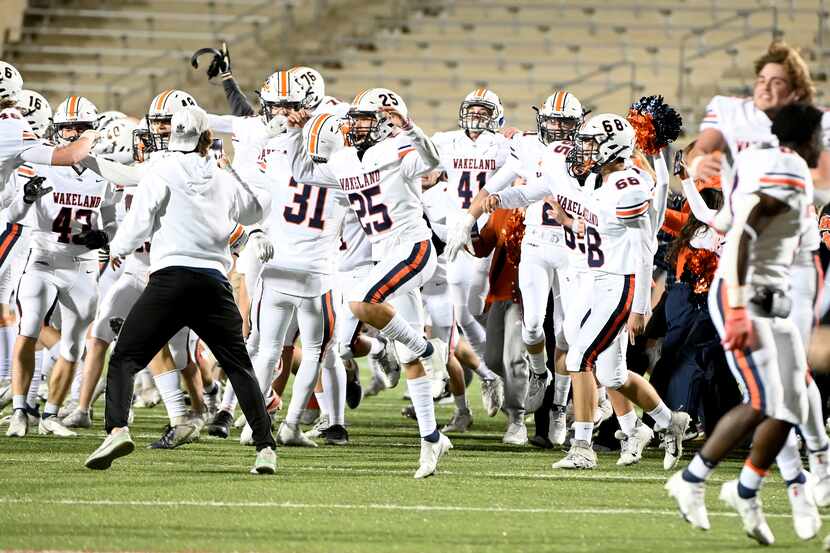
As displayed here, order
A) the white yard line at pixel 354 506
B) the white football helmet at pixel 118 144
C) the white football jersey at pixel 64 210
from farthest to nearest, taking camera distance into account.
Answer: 1. the white football helmet at pixel 118 144
2. the white football jersey at pixel 64 210
3. the white yard line at pixel 354 506

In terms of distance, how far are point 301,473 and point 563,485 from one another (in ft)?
4.17

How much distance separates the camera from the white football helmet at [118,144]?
31.9 feet

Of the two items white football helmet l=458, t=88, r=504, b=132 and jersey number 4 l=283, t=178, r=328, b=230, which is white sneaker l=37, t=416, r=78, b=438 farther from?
white football helmet l=458, t=88, r=504, b=132

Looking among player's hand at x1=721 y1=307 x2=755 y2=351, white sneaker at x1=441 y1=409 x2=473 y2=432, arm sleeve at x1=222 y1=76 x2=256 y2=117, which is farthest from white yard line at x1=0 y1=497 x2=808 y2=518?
arm sleeve at x1=222 y1=76 x2=256 y2=117

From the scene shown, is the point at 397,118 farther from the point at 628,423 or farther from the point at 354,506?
the point at 628,423

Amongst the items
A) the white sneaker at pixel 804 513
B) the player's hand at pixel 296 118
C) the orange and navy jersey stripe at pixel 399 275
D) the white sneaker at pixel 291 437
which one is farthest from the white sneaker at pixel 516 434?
the white sneaker at pixel 804 513

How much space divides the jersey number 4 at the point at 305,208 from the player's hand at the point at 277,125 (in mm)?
285

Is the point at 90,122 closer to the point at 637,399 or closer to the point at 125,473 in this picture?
the point at 125,473

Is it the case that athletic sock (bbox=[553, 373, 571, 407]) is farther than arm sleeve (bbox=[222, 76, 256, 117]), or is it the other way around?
arm sleeve (bbox=[222, 76, 256, 117])

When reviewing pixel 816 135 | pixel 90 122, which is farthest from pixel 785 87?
pixel 90 122

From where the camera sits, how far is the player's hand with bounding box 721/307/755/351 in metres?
5.23

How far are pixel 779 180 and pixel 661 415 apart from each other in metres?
2.75

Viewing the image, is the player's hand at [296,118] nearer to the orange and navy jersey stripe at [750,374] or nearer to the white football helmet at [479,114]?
the white football helmet at [479,114]

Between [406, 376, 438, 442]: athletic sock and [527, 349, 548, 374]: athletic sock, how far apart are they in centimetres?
176
